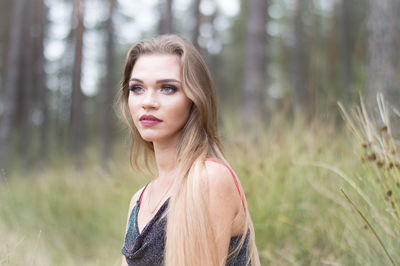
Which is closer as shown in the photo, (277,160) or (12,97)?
(277,160)

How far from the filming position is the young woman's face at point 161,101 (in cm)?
160

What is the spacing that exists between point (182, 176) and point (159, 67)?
1.49ft

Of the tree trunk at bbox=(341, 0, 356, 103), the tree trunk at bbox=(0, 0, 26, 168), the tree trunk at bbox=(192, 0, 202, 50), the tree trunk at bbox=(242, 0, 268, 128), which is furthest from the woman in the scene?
the tree trunk at bbox=(341, 0, 356, 103)

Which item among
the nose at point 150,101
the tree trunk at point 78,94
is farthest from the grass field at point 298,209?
the tree trunk at point 78,94

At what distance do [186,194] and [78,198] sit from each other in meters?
3.86

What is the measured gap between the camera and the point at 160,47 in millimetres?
1697

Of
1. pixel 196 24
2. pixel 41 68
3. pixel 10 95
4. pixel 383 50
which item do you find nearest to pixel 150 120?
pixel 383 50

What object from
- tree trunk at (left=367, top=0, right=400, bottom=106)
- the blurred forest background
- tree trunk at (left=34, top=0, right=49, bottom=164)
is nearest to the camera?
the blurred forest background

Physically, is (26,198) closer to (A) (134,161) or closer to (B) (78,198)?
(B) (78,198)

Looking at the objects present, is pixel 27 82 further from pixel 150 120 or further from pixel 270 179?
pixel 150 120

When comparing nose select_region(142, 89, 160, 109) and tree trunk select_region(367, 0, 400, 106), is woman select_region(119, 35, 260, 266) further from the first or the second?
tree trunk select_region(367, 0, 400, 106)

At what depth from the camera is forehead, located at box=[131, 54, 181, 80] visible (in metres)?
1.63

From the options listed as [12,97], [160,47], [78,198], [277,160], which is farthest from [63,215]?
[12,97]

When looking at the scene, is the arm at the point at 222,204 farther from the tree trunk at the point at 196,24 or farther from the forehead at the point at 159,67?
the tree trunk at the point at 196,24
